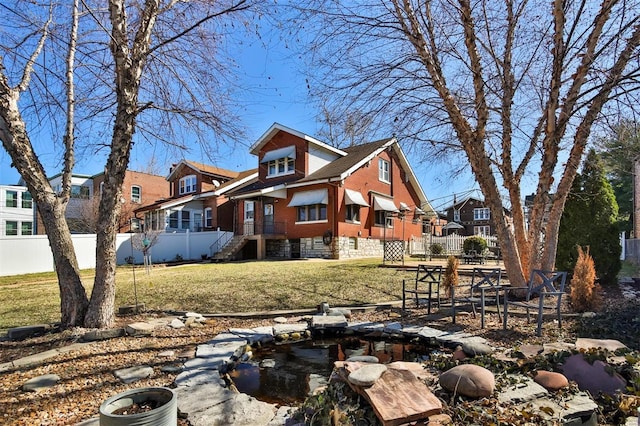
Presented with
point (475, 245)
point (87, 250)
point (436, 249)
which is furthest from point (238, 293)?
point (475, 245)

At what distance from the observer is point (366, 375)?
2.86m

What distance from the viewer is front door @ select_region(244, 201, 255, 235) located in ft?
77.4

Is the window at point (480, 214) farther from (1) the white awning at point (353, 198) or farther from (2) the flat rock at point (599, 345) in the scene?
(2) the flat rock at point (599, 345)

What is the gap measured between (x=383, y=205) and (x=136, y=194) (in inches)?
929

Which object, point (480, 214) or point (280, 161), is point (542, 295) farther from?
point (480, 214)

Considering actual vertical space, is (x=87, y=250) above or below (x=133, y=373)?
above

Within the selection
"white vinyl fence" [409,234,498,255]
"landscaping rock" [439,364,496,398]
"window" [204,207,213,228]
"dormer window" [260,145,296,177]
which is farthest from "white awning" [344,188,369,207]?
"landscaping rock" [439,364,496,398]

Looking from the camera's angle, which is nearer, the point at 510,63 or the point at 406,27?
the point at 406,27

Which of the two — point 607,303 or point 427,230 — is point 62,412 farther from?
point 427,230

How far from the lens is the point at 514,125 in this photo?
8492mm

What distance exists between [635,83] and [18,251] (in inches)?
875

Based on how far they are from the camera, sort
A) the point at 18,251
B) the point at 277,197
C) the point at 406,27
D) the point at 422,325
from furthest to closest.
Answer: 1. the point at 277,197
2. the point at 18,251
3. the point at 406,27
4. the point at 422,325

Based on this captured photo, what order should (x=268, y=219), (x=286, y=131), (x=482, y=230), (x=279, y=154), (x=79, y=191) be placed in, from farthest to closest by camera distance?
(x=482, y=230) → (x=79, y=191) → (x=268, y=219) → (x=279, y=154) → (x=286, y=131)

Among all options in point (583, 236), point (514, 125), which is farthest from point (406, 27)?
point (583, 236)
